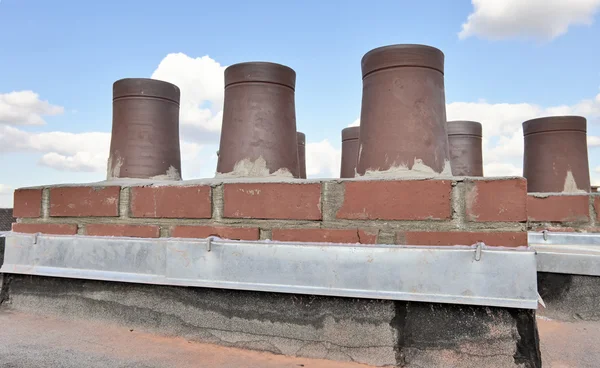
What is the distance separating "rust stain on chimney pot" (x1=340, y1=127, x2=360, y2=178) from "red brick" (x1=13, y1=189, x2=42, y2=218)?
285 centimetres

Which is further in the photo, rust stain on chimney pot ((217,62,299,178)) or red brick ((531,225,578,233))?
red brick ((531,225,578,233))

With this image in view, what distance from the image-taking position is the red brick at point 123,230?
2.03 metres

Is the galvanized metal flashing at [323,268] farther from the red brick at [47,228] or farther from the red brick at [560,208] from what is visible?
the red brick at [560,208]

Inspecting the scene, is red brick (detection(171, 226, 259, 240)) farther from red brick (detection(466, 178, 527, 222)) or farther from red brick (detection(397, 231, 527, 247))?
red brick (detection(466, 178, 527, 222))

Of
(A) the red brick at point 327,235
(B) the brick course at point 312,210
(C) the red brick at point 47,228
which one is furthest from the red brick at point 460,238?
(C) the red brick at point 47,228

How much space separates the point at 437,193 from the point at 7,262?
2032mm

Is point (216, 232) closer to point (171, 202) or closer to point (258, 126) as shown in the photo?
point (171, 202)

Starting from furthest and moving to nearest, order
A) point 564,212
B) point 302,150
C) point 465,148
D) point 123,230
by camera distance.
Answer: point 302,150
point 465,148
point 564,212
point 123,230

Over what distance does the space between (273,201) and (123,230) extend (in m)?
0.75

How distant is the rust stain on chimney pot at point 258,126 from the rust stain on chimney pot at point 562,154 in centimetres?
269

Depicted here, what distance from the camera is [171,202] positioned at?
2.00 meters

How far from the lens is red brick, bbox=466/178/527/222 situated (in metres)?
1.56

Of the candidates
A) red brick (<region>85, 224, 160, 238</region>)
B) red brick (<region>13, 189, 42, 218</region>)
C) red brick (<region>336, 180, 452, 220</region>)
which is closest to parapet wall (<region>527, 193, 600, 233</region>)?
red brick (<region>336, 180, 452, 220</region>)

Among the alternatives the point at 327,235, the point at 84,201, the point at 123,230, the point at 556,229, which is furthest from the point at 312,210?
the point at 556,229
